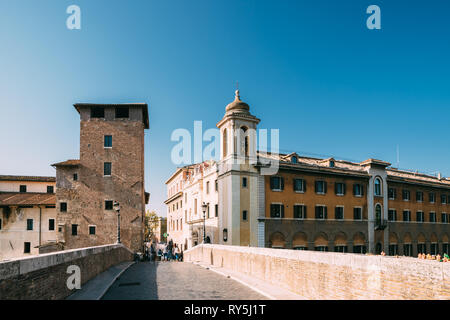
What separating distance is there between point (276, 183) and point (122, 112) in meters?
21.7

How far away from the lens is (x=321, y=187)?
124 ft

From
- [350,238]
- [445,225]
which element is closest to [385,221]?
[350,238]

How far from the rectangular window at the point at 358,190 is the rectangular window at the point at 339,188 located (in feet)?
6.20

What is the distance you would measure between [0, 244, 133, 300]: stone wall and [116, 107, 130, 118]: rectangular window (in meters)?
31.4

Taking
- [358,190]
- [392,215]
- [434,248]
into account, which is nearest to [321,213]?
[358,190]

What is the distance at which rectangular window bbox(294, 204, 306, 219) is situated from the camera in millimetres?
35688

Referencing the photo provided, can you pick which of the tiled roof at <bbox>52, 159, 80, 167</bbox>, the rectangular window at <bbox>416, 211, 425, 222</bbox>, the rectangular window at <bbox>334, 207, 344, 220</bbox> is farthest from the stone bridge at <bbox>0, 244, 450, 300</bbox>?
the rectangular window at <bbox>416, 211, 425, 222</bbox>

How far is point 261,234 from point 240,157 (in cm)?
771

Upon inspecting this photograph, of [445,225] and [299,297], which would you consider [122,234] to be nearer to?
[299,297]

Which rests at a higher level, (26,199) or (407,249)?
(26,199)

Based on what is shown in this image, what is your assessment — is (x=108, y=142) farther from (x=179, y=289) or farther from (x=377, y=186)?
(x=377, y=186)

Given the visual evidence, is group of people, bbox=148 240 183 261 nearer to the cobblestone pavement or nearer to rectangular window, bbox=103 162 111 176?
rectangular window, bbox=103 162 111 176

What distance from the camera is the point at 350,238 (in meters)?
38.7

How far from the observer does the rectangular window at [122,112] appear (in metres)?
Answer: 43.2
